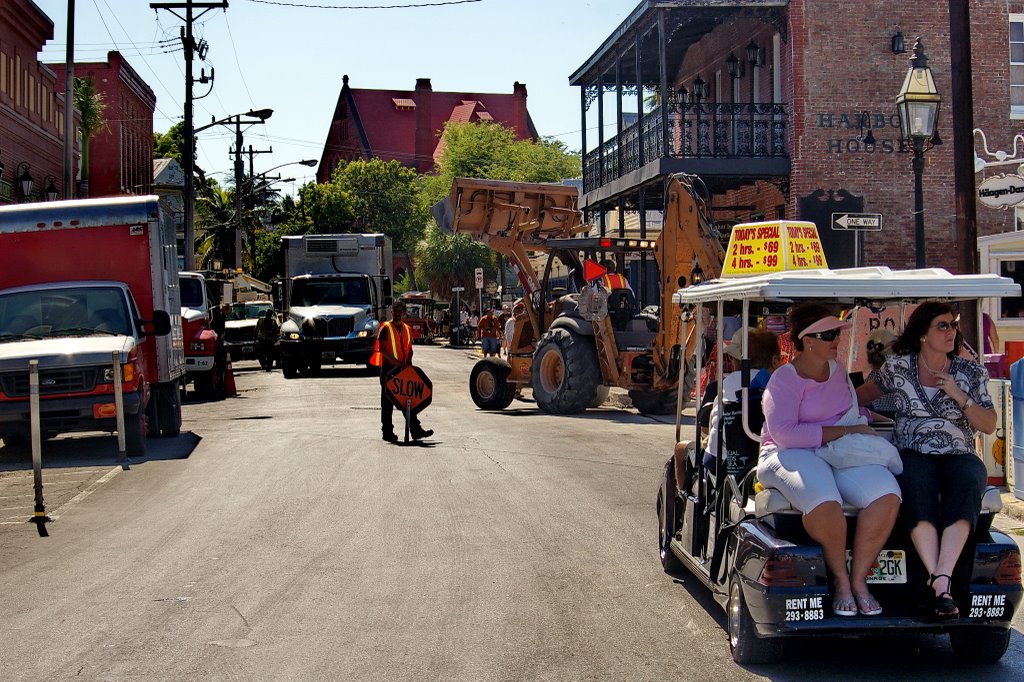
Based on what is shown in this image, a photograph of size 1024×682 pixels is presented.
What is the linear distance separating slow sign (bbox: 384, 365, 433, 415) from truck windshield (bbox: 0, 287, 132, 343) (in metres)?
3.38

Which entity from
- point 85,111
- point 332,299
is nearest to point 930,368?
point 332,299

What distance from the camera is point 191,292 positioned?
82.6 feet

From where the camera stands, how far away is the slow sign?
1545 cm

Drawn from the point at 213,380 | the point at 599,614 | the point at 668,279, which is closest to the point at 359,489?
the point at 599,614

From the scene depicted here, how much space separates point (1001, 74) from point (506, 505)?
1919cm

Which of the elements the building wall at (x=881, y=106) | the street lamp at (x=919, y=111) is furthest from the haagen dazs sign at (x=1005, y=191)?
the building wall at (x=881, y=106)

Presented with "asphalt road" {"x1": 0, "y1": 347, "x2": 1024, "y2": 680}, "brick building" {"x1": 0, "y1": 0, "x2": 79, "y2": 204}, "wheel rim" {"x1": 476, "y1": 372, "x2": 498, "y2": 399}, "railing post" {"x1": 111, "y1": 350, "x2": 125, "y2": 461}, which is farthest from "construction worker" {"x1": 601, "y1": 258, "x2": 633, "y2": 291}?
"brick building" {"x1": 0, "y1": 0, "x2": 79, "y2": 204}

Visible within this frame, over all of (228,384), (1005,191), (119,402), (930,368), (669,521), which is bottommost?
(228,384)

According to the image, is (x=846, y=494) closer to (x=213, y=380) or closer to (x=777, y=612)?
(x=777, y=612)

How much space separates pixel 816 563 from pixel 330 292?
26944 millimetres

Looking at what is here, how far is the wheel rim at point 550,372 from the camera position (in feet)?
63.9

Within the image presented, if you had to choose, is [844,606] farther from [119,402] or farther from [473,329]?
[473,329]

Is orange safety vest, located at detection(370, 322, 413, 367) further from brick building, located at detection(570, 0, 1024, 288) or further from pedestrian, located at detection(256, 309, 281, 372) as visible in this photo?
pedestrian, located at detection(256, 309, 281, 372)

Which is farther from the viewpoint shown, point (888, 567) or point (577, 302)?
point (577, 302)
